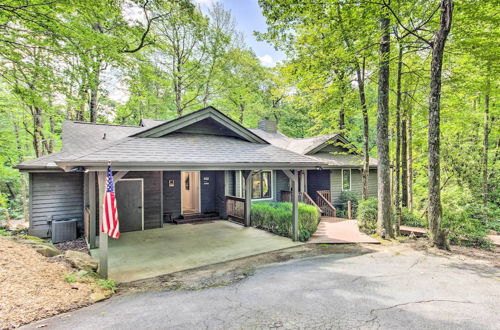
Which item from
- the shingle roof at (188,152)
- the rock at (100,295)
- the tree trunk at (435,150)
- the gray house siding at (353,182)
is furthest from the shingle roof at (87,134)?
the gray house siding at (353,182)

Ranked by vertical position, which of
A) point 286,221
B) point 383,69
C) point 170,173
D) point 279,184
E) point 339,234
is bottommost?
point 339,234

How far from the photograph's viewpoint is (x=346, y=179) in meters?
15.3

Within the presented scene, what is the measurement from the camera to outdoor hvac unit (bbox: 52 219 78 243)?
8.70m

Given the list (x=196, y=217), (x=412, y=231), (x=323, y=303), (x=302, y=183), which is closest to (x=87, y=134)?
(x=196, y=217)

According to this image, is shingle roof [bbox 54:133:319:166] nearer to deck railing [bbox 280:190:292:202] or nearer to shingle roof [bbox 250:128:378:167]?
deck railing [bbox 280:190:292:202]

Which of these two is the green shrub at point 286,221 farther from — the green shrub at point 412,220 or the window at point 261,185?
the green shrub at point 412,220

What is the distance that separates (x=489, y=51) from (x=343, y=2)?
4185mm

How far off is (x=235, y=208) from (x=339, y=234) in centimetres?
461

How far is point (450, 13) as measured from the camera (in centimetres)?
660

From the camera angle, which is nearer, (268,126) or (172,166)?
(172,166)

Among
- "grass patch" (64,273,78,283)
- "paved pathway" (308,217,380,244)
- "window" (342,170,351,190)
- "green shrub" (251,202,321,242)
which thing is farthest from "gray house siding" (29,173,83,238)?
"window" (342,170,351,190)

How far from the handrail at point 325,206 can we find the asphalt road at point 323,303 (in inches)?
291

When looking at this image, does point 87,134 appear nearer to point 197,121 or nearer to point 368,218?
point 197,121

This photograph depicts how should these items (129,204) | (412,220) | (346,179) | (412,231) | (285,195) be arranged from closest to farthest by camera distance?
(412,231), (129,204), (412,220), (285,195), (346,179)
